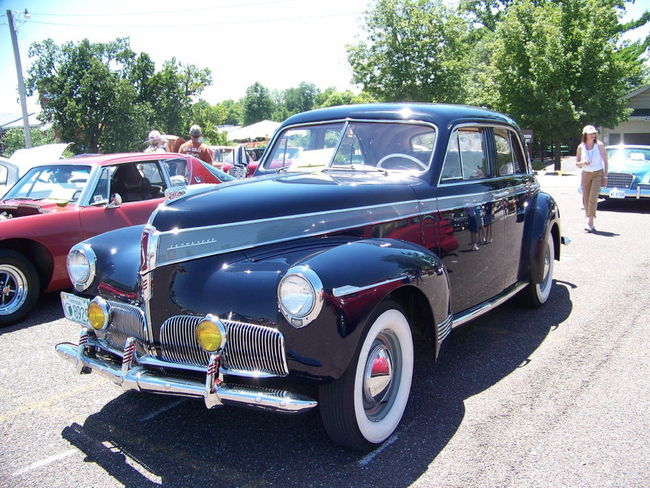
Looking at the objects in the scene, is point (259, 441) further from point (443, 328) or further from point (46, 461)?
point (443, 328)

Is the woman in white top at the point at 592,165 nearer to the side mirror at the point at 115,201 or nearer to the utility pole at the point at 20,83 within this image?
the side mirror at the point at 115,201

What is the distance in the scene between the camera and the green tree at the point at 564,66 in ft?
76.3

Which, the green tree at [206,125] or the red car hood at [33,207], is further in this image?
the green tree at [206,125]

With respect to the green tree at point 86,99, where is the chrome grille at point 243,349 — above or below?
below

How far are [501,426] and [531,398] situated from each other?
0.44m

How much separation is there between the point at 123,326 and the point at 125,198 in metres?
3.61

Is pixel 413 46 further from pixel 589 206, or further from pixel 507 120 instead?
pixel 507 120

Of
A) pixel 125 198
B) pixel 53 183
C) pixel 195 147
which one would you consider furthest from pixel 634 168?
pixel 53 183

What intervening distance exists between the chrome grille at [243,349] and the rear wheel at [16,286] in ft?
10.6

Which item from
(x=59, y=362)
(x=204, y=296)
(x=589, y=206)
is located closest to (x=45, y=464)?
(x=204, y=296)

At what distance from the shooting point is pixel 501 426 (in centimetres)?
302

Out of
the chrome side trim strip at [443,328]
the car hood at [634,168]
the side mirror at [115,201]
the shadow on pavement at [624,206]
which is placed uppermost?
the side mirror at [115,201]

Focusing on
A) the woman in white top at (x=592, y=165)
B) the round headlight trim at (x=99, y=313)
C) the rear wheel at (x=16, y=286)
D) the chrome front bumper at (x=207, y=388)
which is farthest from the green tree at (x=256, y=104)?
the chrome front bumper at (x=207, y=388)

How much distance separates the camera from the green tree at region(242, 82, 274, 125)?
10812cm
